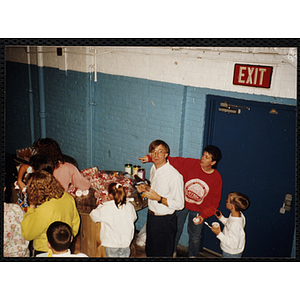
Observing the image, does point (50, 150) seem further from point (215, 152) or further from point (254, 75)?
point (254, 75)

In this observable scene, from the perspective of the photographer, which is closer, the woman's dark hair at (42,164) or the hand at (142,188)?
the woman's dark hair at (42,164)

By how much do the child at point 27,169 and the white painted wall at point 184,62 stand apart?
4.03 ft

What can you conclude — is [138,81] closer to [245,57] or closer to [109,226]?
[245,57]

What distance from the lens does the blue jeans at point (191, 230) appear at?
185 inches

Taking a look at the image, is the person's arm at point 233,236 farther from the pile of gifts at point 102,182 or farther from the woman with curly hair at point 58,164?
the woman with curly hair at point 58,164

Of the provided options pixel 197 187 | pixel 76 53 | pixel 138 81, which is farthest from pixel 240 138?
pixel 76 53

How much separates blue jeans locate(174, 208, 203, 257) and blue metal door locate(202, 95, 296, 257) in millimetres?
425

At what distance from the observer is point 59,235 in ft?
12.0

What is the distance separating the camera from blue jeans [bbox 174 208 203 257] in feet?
15.4

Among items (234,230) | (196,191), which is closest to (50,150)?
(196,191)

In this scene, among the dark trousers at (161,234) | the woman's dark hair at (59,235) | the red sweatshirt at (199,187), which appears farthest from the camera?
the red sweatshirt at (199,187)

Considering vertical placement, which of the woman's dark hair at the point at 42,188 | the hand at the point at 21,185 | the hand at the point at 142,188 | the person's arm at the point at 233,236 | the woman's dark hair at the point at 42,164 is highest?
the woman's dark hair at the point at 42,164

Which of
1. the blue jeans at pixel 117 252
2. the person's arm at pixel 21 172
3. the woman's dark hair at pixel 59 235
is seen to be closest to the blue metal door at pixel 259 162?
the blue jeans at pixel 117 252

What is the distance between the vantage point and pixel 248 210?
446cm
